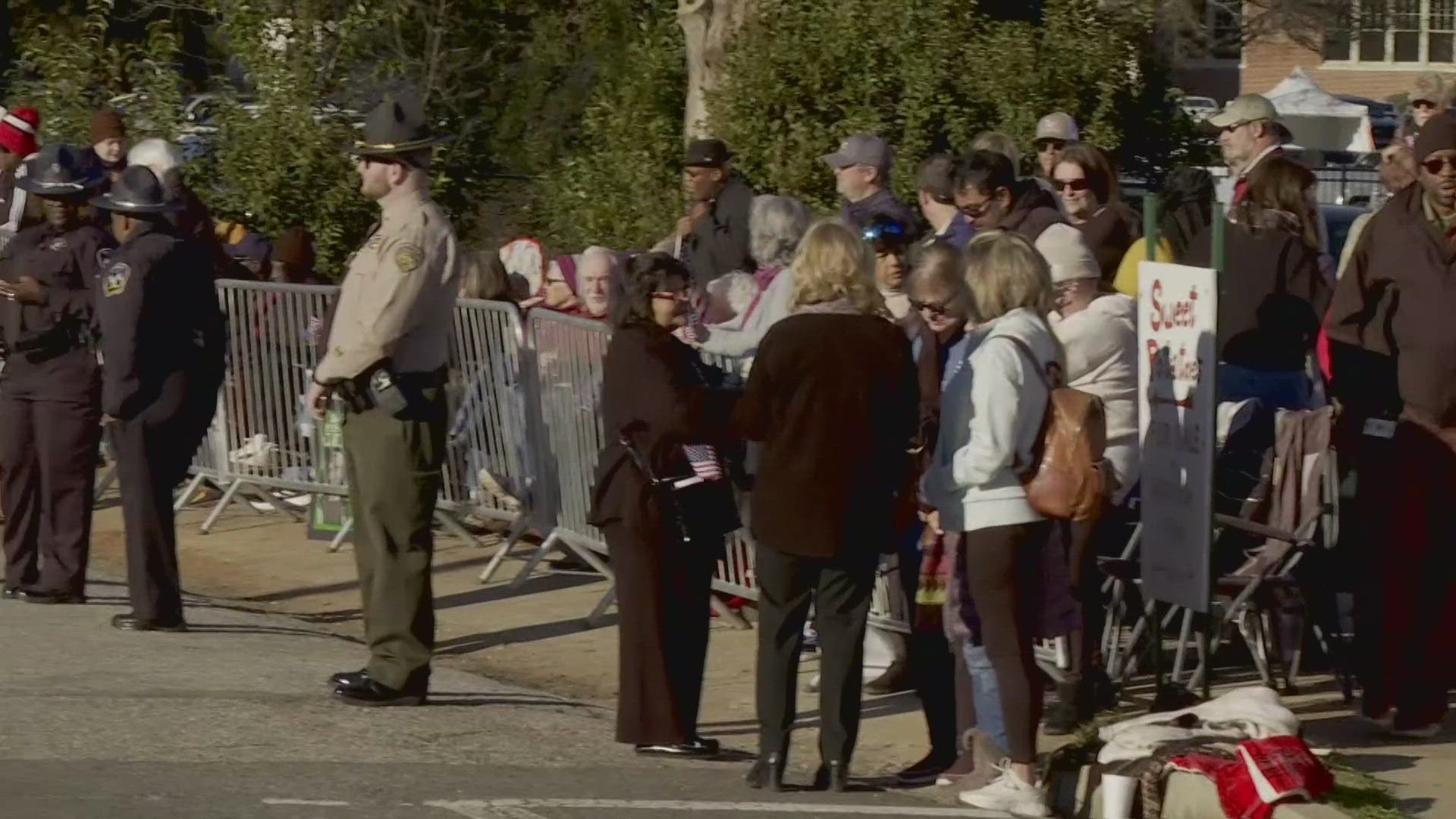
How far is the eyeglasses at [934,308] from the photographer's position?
8797 mm

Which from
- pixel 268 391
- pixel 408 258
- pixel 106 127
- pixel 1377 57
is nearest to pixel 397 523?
pixel 408 258

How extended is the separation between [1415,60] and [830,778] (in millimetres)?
50476

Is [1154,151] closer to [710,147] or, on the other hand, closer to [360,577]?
[710,147]

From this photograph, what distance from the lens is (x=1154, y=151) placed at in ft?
52.7

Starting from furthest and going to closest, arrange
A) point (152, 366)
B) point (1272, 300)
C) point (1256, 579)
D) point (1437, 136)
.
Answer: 1. point (152, 366)
2. point (1272, 300)
3. point (1256, 579)
4. point (1437, 136)

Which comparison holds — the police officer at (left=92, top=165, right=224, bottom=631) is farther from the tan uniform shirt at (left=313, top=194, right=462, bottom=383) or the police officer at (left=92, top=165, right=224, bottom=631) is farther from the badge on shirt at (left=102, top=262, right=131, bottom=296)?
the tan uniform shirt at (left=313, top=194, right=462, bottom=383)

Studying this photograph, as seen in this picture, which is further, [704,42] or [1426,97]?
[704,42]

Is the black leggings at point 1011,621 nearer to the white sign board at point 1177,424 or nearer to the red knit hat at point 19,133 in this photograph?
the white sign board at point 1177,424

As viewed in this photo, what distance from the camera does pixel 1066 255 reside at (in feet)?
31.9

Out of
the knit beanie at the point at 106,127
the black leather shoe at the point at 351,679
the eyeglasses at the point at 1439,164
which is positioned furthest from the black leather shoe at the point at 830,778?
the knit beanie at the point at 106,127

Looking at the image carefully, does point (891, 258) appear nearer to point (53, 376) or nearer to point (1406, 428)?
point (1406, 428)

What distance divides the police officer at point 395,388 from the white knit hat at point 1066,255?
2051 millimetres

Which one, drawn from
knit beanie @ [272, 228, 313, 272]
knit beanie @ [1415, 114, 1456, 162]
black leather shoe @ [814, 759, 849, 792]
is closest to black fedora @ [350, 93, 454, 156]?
black leather shoe @ [814, 759, 849, 792]

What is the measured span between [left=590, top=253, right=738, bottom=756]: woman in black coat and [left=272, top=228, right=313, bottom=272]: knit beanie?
19.5 feet
